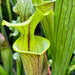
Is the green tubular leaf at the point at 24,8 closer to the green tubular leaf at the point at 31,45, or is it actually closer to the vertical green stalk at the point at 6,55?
the green tubular leaf at the point at 31,45

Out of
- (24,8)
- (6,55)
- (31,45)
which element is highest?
(24,8)

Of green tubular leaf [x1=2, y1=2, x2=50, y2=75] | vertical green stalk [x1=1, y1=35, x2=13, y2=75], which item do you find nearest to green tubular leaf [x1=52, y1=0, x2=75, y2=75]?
green tubular leaf [x1=2, y1=2, x2=50, y2=75]

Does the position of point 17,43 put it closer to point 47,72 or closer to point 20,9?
point 20,9

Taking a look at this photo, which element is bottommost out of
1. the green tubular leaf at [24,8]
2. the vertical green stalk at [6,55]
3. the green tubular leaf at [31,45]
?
the vertical green stalk at [6,55]

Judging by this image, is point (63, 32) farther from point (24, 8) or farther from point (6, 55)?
point (6, 55)

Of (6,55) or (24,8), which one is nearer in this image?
(24,8)

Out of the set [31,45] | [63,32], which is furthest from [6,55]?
[63,32]

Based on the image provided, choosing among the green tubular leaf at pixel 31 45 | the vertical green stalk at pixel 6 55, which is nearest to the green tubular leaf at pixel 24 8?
the green tubular leaf at pixel 31 45

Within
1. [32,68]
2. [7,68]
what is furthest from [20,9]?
[7,68]
